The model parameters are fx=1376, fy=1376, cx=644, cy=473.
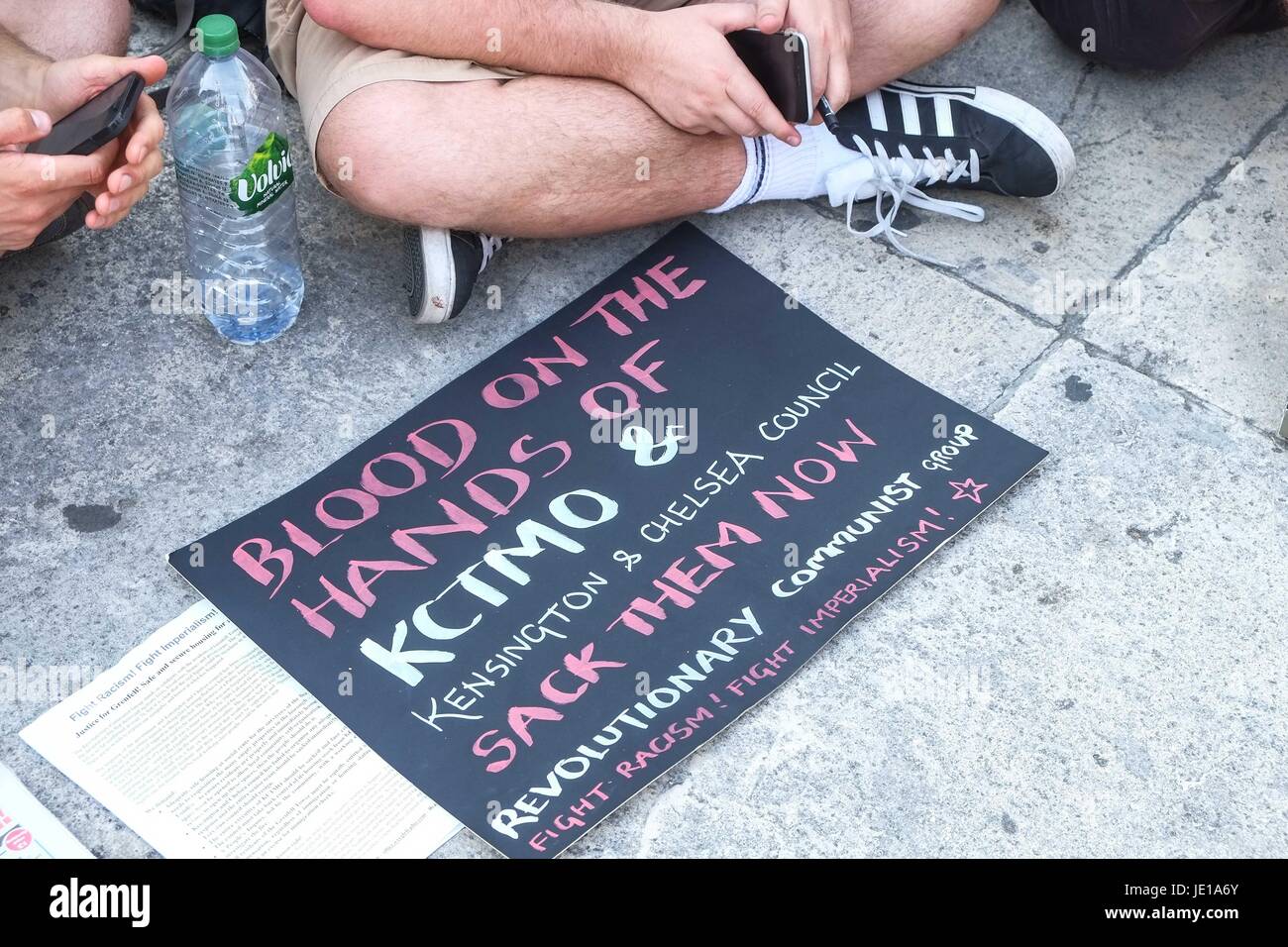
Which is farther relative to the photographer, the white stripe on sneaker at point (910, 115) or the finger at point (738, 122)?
the white stripe on sneaker at point (910, 115)

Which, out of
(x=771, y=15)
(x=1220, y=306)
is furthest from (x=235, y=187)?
(x=1220, y=306)

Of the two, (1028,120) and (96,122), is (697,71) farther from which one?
(96,122)

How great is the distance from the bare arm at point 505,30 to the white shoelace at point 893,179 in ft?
1.26

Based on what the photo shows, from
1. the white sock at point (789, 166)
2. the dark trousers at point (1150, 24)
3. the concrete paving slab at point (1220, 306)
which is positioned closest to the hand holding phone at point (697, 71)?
the white sock at point (789, 166)

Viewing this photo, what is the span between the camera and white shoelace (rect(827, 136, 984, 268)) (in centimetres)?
190

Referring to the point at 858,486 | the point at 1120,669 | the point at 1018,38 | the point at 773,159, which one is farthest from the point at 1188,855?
the point at 1018,38

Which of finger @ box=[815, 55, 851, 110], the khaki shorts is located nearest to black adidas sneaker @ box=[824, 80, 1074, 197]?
finger @ box=[815, 55, 851, 110]

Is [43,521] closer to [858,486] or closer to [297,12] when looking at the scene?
[297,12]

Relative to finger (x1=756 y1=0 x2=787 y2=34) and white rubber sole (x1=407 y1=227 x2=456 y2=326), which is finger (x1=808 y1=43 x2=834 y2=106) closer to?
finger (x1=756 y1=0 x2=787 y2=34)

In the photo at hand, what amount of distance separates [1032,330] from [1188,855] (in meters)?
0.72

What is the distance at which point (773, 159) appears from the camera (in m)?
1.87

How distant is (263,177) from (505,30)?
1.11 ft

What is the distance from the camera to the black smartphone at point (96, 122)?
1408 millimetres

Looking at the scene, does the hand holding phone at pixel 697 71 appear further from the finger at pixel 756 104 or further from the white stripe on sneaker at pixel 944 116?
the white stripe on sneaker at pixel 944 116
